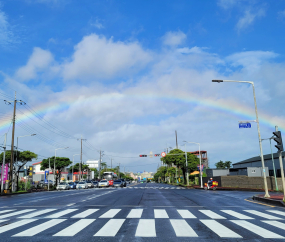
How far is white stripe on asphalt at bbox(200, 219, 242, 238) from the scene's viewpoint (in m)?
7.43

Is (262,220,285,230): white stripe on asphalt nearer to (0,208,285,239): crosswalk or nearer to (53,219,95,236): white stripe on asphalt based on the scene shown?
(0,208,285,239): crosswalk

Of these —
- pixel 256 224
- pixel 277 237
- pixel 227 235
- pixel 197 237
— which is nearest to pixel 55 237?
pixel 197 237

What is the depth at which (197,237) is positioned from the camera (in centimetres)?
719

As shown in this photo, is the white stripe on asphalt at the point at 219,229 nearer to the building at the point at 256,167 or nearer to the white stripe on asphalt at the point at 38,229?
the white stripe on asphalt at the point at 38,229

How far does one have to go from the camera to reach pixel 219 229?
8.33m

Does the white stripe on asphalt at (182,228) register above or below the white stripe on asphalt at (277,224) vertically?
above

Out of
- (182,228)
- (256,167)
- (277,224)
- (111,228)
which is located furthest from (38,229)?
(256,167)

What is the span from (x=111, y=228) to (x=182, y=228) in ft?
7.17

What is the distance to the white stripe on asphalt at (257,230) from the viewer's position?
728cm

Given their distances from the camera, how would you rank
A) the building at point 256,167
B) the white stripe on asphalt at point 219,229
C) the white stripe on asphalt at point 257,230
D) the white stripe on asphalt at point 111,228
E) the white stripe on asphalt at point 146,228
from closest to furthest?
1. the white stripe on asphalt at point 257,230
2. the white stripe on asphalt at point 219,229
3. the white stripe on asphalt at point 146,228
4. the white stripe on asphalt at point 111,228
5. the building at point 256,167

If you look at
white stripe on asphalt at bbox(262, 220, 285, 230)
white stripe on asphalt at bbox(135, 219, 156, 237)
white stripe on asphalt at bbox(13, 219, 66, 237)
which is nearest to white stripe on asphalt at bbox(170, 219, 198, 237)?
white stripe on asphalt at bbox(135, 219, 156, 237)

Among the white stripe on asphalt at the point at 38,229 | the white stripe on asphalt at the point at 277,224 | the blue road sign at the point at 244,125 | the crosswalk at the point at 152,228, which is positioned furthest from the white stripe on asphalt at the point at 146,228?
the blue road sign at the point at 244,125

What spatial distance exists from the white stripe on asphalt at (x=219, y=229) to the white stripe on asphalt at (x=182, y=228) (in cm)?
68

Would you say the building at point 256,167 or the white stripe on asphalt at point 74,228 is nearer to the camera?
the white stripe on asphalt at point 74,228
